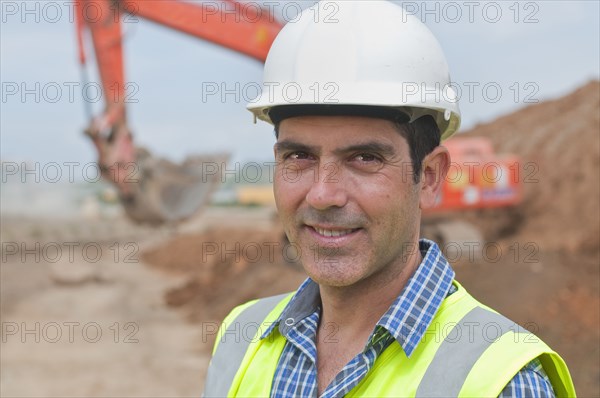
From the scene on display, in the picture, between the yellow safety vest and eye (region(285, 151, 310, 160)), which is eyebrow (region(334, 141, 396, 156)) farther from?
the yellow safety vest

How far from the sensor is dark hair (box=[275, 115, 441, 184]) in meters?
1.87

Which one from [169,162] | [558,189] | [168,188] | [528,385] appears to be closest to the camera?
[528,385]

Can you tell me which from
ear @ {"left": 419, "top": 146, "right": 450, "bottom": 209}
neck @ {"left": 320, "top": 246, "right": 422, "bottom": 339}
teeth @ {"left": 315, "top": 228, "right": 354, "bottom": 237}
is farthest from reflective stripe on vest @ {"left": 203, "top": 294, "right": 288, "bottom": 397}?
ear @ {"left": 419, "top": 146, "right": 450, "bottom": 209}

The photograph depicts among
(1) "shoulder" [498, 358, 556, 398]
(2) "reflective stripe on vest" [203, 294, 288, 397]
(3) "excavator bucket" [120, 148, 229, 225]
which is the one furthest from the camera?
(3) "excavator bucket" [120, 148, 229, 225]

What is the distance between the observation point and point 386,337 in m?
1.78

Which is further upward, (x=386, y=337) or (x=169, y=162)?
(x=169, y=162)

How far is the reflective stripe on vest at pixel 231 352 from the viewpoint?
2055 millimetres

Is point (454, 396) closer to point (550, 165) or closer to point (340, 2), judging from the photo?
point (340, 2)

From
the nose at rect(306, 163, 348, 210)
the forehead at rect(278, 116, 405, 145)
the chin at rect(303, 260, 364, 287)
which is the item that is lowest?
the chin at rect(303, 260, 364, 287)

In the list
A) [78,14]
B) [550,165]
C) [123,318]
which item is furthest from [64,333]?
[550,165]

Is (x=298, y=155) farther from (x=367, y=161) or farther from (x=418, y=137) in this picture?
(x=418, y=137)

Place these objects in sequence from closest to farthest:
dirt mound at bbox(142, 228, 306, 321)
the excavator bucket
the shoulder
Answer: the shoulder, the excavator bucket, dirt mound at bbox(142, 228, 306, 321)

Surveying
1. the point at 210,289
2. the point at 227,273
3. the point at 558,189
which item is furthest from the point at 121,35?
the point at 558,189

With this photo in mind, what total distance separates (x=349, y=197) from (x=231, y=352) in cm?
67
